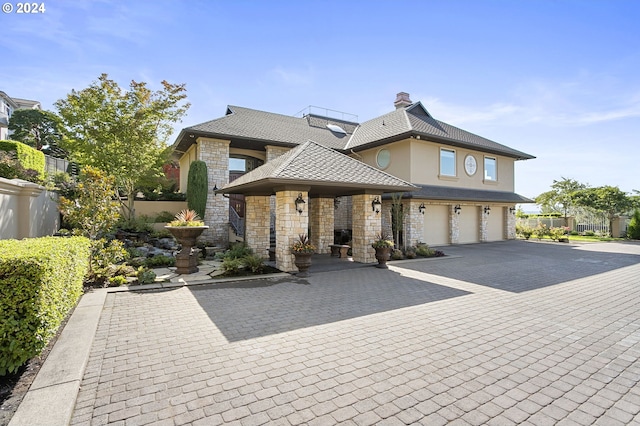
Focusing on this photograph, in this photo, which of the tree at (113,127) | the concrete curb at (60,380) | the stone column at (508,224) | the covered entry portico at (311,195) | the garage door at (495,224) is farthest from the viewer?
the stone column at (508,224)

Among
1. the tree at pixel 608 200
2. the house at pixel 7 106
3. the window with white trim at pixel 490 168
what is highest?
the house at pixel 7 106

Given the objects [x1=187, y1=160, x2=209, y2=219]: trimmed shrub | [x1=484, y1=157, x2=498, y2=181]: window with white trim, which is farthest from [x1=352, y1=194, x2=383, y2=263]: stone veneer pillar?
[x1=484, y1=157, x2=498, y2=181]: window with white trim

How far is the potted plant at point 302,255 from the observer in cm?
887

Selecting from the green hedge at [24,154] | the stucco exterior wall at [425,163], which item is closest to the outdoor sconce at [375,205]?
the stucco exterior wall at [425,163]

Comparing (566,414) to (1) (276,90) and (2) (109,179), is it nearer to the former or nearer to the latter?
(2) (109,179)

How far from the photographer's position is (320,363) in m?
3.72

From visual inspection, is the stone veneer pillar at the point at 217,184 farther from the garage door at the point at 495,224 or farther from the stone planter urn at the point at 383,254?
the garage door at the point at 495,224

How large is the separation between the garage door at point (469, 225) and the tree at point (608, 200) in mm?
11314

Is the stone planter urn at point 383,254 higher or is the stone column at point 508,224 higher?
the stone column at point 508,224

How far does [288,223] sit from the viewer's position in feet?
30.1

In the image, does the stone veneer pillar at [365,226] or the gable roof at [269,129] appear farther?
the gable roof at [269,129]

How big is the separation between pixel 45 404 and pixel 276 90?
11749 mm

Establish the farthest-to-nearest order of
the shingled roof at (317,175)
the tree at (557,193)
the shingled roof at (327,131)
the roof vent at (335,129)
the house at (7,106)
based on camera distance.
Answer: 1. the house at (7,106)
2. the tree at (557,193)
3. the roof vent at (335,129)
4. the shingled roof at (327,131)
5. the shingled roof at (317,175)

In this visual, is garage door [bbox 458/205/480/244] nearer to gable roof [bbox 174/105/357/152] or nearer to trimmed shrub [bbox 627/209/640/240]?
gable roof [bbox 174/105/357/152]
